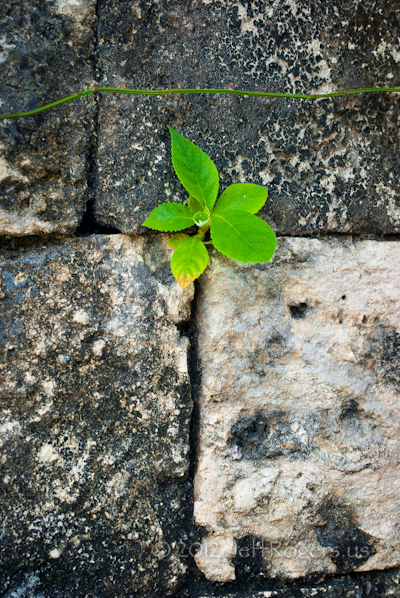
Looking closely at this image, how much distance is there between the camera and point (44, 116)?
997 millimetres

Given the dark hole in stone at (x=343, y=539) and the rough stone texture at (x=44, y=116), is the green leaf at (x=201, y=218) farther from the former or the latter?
the dark hole in stone at (x=343, y=539)

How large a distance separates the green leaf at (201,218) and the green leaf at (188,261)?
5 centimetres

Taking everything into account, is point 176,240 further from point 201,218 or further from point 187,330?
point 187,330

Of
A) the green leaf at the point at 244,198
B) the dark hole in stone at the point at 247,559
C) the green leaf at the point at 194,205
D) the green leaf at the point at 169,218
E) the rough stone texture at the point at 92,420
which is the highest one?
the green leaf at the point at 244,198

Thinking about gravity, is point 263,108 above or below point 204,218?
above

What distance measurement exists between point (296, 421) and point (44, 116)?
98cm

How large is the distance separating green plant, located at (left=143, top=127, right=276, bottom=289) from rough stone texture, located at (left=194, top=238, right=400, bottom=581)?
0.11 m

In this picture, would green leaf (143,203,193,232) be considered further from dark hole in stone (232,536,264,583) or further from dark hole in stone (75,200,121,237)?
dark hole in stone (232,536,264,583)

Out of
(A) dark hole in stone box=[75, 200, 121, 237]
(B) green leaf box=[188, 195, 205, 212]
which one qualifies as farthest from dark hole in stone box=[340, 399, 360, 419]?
(A) dark hole in stone box=[75, 200, 121, 237]

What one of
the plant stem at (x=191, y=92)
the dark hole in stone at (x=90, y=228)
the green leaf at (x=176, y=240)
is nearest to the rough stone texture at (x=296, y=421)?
the green leaf at (x=176, y=240)

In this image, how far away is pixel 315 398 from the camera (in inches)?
41.1

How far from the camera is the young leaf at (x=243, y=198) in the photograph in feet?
3.30

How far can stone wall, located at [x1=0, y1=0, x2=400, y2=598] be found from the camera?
3.18ft

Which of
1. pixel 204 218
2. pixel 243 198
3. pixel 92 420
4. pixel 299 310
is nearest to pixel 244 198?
pixel 243 198
